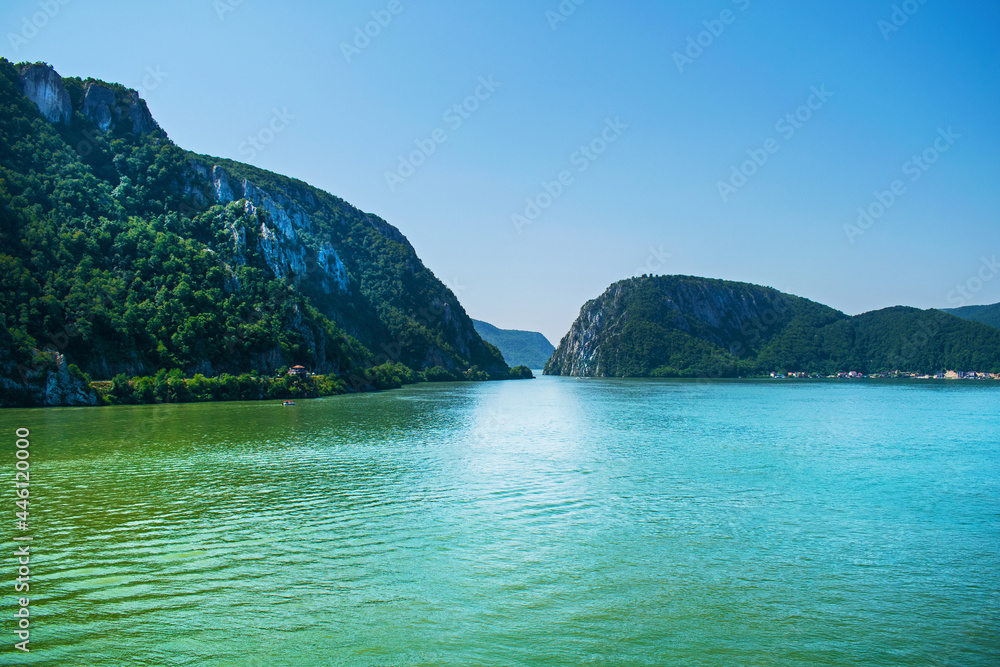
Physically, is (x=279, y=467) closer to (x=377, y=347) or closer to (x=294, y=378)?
(x=294, y=378)

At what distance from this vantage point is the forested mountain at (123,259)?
77.6 meters

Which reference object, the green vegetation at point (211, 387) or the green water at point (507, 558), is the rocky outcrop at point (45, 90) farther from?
the green water at point (507, 558)

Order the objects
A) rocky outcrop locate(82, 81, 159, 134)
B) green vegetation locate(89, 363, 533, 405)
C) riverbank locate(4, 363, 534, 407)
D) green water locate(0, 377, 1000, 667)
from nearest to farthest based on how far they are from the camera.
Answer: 1. green water locate(0, 377, 1000, 667)
2. riverbank locate(4, 363, 534, 407)
3. green vegetation locate(89, 363, 533, 405)
4. rocky outcrop locate(82, 81, 159, 134)

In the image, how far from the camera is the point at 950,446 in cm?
3847

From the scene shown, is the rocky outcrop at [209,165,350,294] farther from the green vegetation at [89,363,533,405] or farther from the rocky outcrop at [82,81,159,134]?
the green vegetation at [89,363,533,405]

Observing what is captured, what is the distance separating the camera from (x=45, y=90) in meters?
120

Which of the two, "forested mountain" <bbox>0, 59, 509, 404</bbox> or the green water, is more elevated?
"forested mountain" <bbox>0, 59, 509, 404</bbox>

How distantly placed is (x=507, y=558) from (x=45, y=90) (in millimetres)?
147699

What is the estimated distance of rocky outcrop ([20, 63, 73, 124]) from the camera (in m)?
118

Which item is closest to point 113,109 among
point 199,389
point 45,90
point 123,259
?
point 45,90

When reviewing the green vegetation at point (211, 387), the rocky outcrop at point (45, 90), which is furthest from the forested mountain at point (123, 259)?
the green vegetation at point (211, 387)

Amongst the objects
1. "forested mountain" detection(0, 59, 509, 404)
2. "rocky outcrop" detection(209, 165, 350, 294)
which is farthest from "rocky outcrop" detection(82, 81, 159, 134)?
"rocky outcrop" detection(209, 165, 350, 294)

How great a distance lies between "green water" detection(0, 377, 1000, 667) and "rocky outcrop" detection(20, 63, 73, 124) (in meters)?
118

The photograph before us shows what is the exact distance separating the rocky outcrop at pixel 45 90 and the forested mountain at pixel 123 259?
233 millimetres
